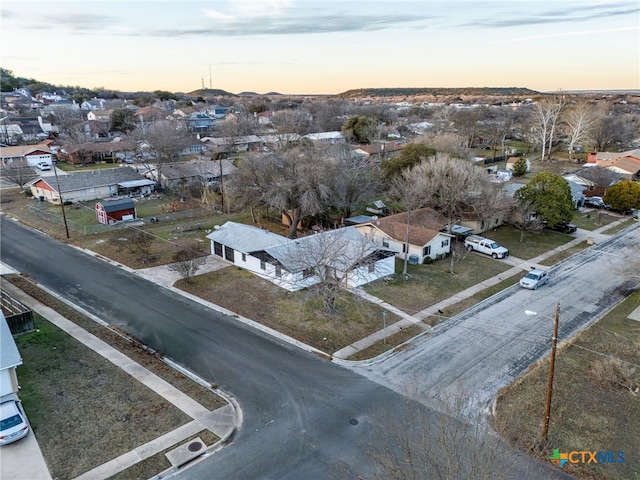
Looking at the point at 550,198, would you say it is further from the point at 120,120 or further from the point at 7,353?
the point at 120,120

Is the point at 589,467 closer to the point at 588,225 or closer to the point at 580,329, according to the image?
the point at 580,329

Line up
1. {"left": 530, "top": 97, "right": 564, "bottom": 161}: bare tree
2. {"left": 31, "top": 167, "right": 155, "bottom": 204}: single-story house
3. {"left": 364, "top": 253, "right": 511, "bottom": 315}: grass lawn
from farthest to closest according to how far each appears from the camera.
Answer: {"left": 530, "top": 97, "right": 564, "bottom": 161}: bare tree
{"left": 31, "top": 167, "right": 155, "bottom": 204}: single-story house
{"left": 364, "top": 253, "right": 511, "bottom": 315}: grass lawn

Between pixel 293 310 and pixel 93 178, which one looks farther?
pixel 93 178

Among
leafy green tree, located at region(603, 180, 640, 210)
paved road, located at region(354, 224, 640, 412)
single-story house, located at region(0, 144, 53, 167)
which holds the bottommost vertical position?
paved road, located at region(354, 224, 640, 412)

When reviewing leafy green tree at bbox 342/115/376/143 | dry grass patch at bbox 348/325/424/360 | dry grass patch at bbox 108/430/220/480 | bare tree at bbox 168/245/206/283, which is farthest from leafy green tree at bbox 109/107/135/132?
dry grass patch at bbox 108/430/220/480

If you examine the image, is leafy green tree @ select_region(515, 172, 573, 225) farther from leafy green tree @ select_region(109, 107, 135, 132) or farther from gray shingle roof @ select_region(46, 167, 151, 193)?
leafy green tree @ select_region(109, 107, 135, 132)

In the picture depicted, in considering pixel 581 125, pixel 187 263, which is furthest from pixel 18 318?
pixel 581 125

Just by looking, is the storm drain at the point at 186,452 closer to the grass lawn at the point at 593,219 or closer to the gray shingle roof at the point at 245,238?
the gray shingle roof at the point at 245,238
